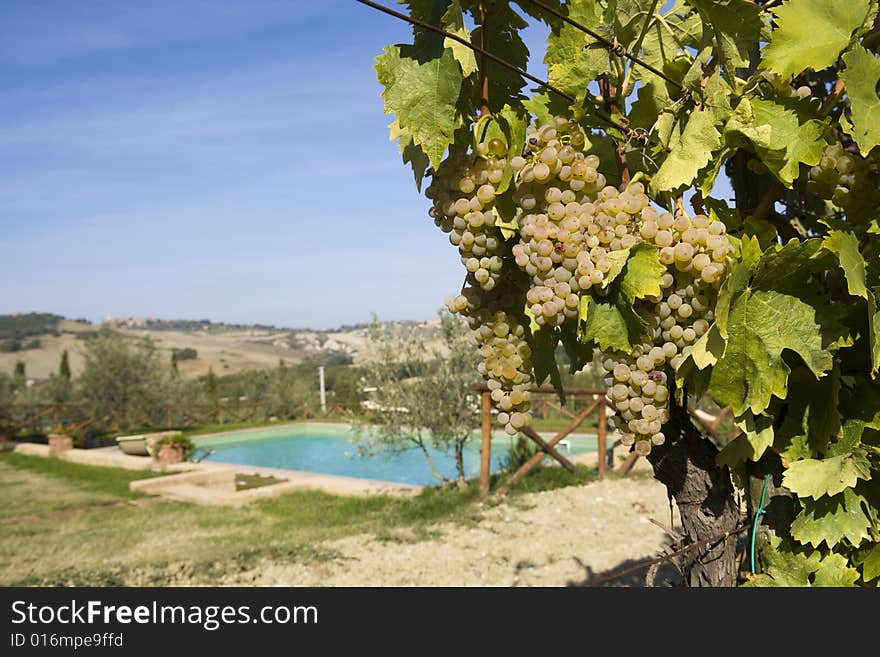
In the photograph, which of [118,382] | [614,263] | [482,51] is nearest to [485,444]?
[614,263]

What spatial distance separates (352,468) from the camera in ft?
61.7

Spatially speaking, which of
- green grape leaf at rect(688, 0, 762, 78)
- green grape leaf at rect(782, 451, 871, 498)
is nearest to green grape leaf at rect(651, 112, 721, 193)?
green grape leaf at rect(688, 0, 762, 78)

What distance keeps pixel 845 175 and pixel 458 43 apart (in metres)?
0.80

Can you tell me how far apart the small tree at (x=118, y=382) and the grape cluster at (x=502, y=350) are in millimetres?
20986

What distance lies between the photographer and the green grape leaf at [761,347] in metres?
1.27

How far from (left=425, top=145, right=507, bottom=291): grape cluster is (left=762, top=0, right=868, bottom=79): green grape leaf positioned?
0.54 metres

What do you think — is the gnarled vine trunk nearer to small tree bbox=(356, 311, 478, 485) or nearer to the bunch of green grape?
the bunch of green grape

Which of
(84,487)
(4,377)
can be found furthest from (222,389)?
(84,487)

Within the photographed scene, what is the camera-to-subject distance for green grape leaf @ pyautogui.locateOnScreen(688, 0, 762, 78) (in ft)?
4.11

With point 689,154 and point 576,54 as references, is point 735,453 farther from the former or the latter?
point 576,54

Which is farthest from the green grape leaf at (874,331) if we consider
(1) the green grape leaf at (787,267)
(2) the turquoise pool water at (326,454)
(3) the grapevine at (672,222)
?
(2) the turquoise pool water at (326,454)
